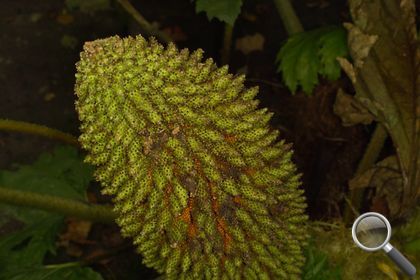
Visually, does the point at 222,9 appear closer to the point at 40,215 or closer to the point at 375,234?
the point at 375,234

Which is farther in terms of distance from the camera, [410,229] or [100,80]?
[410,229]

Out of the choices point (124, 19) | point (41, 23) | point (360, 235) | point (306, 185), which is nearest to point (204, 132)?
point (360, 235)

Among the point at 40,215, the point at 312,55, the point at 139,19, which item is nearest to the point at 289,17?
the point at 312,55

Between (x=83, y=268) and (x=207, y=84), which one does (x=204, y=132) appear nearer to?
(x=207, y=84)

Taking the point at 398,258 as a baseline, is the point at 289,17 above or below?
above

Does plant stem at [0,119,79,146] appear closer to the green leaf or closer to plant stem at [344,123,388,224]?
the green leaf

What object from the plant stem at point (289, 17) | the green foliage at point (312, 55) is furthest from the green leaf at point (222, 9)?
the plant stem at point (289, 17)
